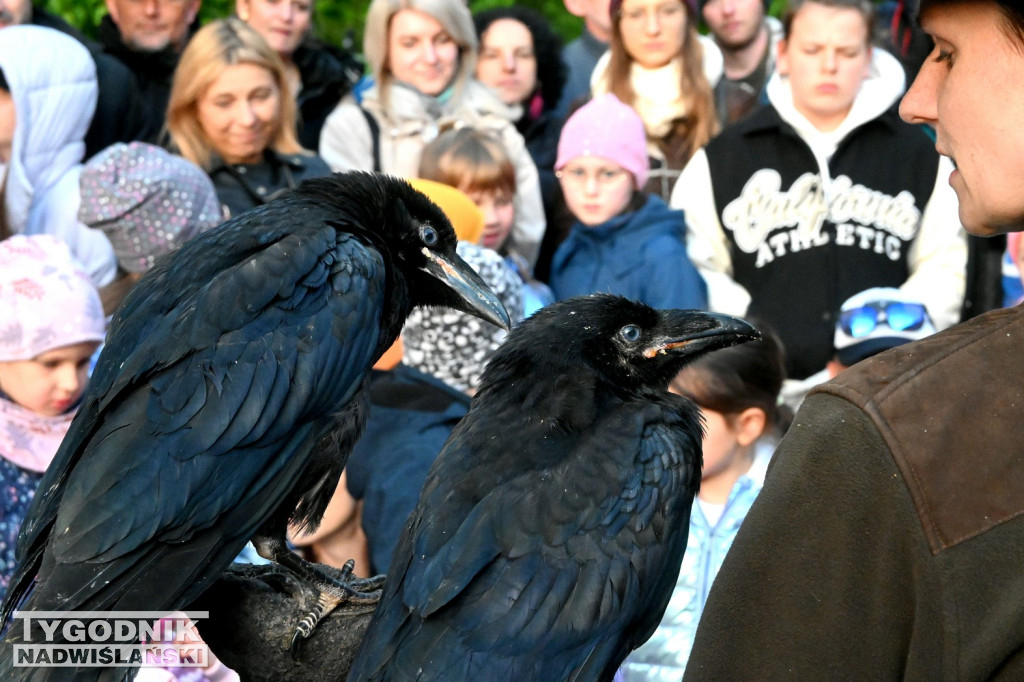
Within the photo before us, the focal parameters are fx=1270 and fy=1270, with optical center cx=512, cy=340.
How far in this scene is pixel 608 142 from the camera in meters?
5.52

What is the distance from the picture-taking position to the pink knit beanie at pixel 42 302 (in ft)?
12.6

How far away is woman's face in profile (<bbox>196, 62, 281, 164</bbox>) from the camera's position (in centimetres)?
542

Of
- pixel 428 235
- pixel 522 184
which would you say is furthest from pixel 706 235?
pixel 428 235

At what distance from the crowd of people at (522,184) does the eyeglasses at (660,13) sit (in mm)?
14

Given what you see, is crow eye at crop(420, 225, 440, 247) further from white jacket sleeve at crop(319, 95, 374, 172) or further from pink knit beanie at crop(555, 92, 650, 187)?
white jacket sleeve at crop(319, 95, 374, 172)

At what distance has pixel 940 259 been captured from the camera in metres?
5.28

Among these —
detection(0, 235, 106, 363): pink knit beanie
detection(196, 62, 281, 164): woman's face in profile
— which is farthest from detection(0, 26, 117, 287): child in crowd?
detection(0, 235, 106, 363): pink knit beanie

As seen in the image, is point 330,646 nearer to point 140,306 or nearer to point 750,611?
point 140,306

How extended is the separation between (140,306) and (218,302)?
187 mm

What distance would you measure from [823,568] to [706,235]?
4.12 metres

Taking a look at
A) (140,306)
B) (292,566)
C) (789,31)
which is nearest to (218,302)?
(140,306)

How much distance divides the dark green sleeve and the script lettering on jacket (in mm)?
3895

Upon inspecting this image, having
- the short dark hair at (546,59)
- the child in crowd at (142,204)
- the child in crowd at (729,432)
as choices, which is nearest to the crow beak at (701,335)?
the child in crowd at (729,432)

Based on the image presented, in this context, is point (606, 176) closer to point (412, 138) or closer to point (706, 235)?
point (706, 235)
